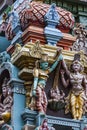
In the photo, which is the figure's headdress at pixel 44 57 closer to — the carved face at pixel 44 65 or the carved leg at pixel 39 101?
the carved face at pixel 44 65

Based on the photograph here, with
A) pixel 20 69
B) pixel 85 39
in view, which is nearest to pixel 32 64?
pixel 20 69

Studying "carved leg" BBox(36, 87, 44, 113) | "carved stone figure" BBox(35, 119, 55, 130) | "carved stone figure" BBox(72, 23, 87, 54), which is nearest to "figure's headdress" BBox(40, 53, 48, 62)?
"carved leg" BBox(36, 87, 44, 113)

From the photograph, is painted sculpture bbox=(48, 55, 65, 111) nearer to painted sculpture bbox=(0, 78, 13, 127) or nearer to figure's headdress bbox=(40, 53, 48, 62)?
figure's headdress bbox=(40, 53, 48, 62)

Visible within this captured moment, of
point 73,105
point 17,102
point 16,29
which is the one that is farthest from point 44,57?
point 16,29

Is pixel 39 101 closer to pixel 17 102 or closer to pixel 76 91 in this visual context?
pixel 17 102

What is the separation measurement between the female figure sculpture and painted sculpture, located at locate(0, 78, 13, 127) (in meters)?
1.09

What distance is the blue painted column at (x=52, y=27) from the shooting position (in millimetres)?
11570

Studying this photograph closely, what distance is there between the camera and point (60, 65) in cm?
1120

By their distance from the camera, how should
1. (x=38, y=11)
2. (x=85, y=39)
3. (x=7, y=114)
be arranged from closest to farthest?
(x=7, y=114), (x=38, y=11), (x=85, y=39)

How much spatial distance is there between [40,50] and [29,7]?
1110 millimetres

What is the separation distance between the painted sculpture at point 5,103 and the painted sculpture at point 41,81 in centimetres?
59

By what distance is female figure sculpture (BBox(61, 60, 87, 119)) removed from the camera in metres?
11.1

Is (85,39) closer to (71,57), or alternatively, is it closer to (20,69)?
(71,57)

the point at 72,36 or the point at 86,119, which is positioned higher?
the point at 72,36
